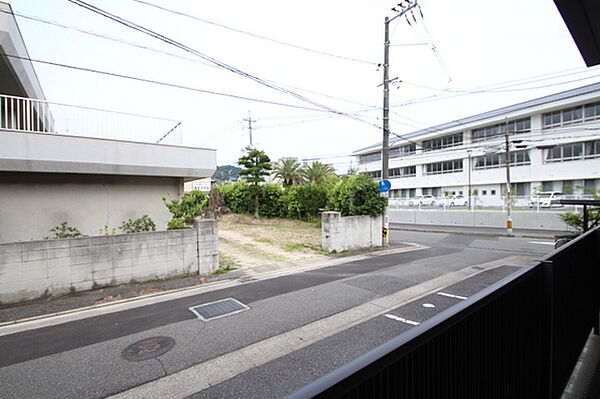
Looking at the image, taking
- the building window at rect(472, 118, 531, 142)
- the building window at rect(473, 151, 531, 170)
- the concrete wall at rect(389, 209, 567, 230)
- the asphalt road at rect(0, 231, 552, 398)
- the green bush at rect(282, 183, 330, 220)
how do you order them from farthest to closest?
1. the building window at rect(472, 118, 531, 142)
2. the building window at rect(473, 151, 531, 170)
3. the green bush at rect(282, 183, 330, 220)
4. the concrete wall at rect(389, 209, 567, 230)
5. the asphalt road at rect(0, 231, 552, 398)

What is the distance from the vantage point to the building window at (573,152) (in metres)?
24.4

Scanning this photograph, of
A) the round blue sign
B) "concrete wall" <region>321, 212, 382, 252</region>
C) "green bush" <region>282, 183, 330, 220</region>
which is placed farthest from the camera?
"green bush" <region>282, 183, 330, 220</region>

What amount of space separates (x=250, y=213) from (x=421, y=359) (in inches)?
863

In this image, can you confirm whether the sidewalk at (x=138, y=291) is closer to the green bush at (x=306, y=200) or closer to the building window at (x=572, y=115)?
the green bush at (x=306, y=200)

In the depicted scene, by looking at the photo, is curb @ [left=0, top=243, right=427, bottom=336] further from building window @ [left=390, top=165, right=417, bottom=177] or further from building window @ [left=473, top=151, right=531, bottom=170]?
building window @ [left=390, top=165, right=417, bottom=177]

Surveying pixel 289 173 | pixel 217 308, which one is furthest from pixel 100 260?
pixel 289 173

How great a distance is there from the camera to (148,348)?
158 inches

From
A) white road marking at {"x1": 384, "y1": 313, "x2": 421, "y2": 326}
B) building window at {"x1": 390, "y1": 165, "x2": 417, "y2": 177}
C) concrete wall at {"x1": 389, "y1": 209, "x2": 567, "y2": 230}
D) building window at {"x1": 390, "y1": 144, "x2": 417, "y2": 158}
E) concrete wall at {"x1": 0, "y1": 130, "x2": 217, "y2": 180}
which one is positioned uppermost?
building window at {"x1": 390, "y1": 144, "x2": 417, "y2": 158}

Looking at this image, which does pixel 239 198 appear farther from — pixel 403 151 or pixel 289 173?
pixel 403 151

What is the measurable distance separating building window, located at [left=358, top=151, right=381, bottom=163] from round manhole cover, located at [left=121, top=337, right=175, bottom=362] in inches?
1813

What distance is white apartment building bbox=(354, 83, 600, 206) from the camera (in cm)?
2450

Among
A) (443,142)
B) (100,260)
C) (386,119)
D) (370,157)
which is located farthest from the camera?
(370,157)

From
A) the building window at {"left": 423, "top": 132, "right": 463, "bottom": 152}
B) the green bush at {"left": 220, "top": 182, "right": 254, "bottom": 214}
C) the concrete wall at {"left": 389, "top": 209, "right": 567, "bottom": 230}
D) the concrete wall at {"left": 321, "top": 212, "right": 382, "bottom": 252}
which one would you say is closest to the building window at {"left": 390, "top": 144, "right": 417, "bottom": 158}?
the building window at {"left": 423, "top": 132, "right": 463, "bottom": 152}

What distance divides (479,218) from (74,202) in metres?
22.8
